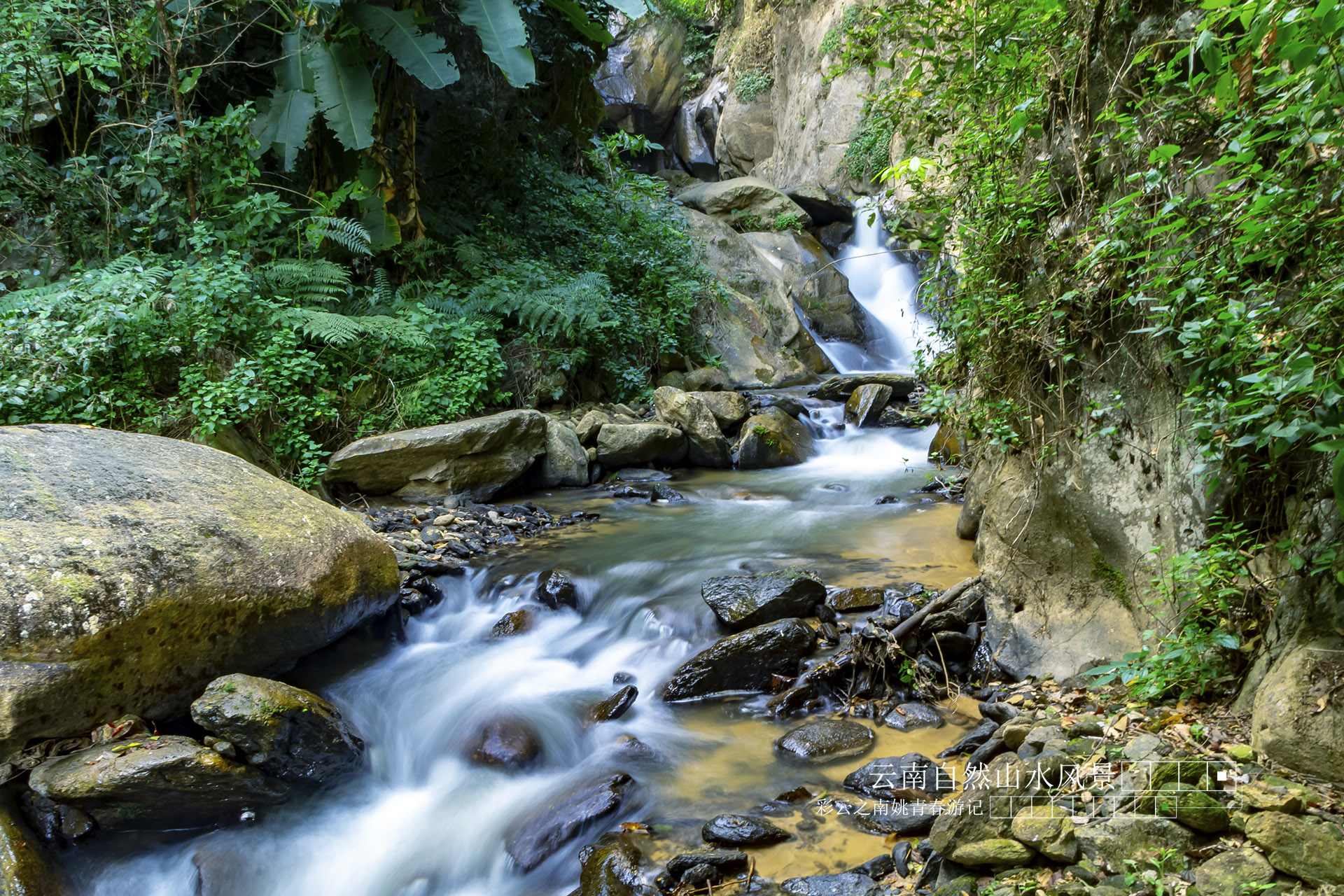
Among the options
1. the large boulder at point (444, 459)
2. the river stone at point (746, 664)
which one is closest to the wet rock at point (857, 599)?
the river stone at point (746, 664)

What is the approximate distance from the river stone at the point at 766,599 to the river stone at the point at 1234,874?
2.60 metres

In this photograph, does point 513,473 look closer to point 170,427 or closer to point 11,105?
point 170,427

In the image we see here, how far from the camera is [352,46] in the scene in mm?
7414

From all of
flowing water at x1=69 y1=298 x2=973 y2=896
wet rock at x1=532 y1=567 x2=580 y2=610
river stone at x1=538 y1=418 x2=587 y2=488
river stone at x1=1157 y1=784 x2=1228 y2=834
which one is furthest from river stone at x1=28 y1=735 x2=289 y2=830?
river stone at x1=538 y1=418 x2=587 y2=488

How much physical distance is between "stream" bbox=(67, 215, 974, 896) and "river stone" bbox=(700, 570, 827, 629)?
0.22 metres

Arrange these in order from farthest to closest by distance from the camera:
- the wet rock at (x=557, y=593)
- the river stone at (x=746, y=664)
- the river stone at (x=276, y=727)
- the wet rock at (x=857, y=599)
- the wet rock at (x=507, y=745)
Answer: the wet rock at (x=557, y=593) → the wet rock at (x=857, y=599) → the river stone at (x=746, y=664) → the wet rock at (x=507, y=745) → the river stone at (x=276, y=727)

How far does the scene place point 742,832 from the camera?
3.01 m

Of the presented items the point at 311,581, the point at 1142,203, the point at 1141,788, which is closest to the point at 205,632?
the point at 311,581

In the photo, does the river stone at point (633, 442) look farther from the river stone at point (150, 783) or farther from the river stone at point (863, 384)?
the river stone at point (150, 783)

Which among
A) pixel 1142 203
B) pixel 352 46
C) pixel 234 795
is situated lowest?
pixel 234 795

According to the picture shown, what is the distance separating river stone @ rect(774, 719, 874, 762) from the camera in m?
3.55

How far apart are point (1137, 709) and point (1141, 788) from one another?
0.60 meters

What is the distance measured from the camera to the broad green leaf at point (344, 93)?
725cm

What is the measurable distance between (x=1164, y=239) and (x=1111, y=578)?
1631 mm
